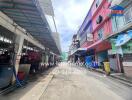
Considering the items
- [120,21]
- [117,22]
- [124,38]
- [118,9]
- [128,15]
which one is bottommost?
[124,38]

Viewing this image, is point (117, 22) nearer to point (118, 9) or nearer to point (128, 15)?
point (118, 9)

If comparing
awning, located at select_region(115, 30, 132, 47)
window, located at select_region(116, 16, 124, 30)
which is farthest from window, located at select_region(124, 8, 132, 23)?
awning, located at select_region(115, 30, 132, 47)

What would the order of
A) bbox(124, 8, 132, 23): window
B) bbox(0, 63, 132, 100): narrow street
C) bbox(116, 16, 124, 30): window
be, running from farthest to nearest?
bbox(116, 16, 124, 30): window → bbox(124, 8, 132, 23): window → bbox(0, 63, 132, 100): narrow street

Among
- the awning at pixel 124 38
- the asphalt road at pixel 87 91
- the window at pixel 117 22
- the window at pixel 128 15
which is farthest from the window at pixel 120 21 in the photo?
the asphalt road at pixel 87 91

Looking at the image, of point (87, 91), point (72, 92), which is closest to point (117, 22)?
point (87, 91)

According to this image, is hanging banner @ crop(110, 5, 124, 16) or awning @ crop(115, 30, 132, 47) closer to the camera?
awning @ crop(115, 30, 132, 47)

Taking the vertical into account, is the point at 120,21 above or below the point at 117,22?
below

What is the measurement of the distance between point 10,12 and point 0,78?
10.8 feet

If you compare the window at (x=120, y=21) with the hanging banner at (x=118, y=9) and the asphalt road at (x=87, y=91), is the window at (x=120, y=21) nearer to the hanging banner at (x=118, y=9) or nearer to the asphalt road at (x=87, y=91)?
the hanging banner at (x=118, y=9)

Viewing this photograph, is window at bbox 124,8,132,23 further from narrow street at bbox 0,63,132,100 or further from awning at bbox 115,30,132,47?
narrow street at bbox 0,63,132,100

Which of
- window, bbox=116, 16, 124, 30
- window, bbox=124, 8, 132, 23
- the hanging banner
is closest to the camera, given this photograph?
window, bbox=124, 8, 132, 23

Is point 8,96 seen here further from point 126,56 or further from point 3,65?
point 126,56

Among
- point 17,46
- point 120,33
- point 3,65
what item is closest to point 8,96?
point 3,65

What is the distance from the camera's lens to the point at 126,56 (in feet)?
39.3
